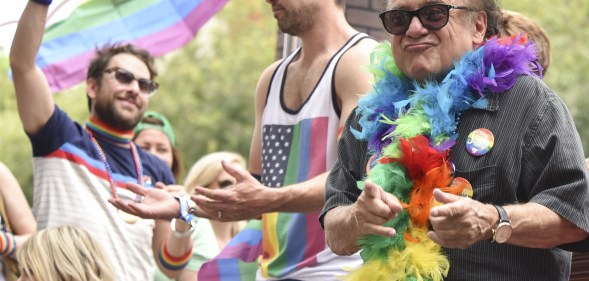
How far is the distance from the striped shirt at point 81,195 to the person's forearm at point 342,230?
2471 mm

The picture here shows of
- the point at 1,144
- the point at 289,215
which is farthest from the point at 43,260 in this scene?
the point at 1,144

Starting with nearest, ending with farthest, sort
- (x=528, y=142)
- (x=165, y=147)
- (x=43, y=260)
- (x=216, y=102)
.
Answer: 1. (x=528, y=142)
2. (x=43, y=260)
3. (x=165, y=147)
4. (x=216, y=102)

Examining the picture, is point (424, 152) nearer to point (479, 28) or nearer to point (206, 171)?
point (479, 28)

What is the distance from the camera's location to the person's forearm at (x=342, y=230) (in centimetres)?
360

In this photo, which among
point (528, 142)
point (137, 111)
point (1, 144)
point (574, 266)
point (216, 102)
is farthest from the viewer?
point (216, 102)

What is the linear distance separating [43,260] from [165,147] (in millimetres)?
2867

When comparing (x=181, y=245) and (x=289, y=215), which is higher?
(x=289, y=215)

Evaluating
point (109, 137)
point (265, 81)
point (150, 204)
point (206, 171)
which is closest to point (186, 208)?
point (150, 204)

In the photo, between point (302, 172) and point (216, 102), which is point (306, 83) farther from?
point (216, 102)

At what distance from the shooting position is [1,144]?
76.9 ft

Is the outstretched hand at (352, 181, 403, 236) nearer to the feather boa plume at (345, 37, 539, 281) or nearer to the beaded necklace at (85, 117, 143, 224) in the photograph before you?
the feather boa plume at (345, 37, 539, 281)

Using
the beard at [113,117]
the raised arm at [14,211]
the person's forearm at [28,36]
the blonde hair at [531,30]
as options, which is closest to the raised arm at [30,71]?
the person's forearm at [28,36]

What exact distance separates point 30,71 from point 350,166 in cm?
246

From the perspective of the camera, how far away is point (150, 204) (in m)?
4.77
